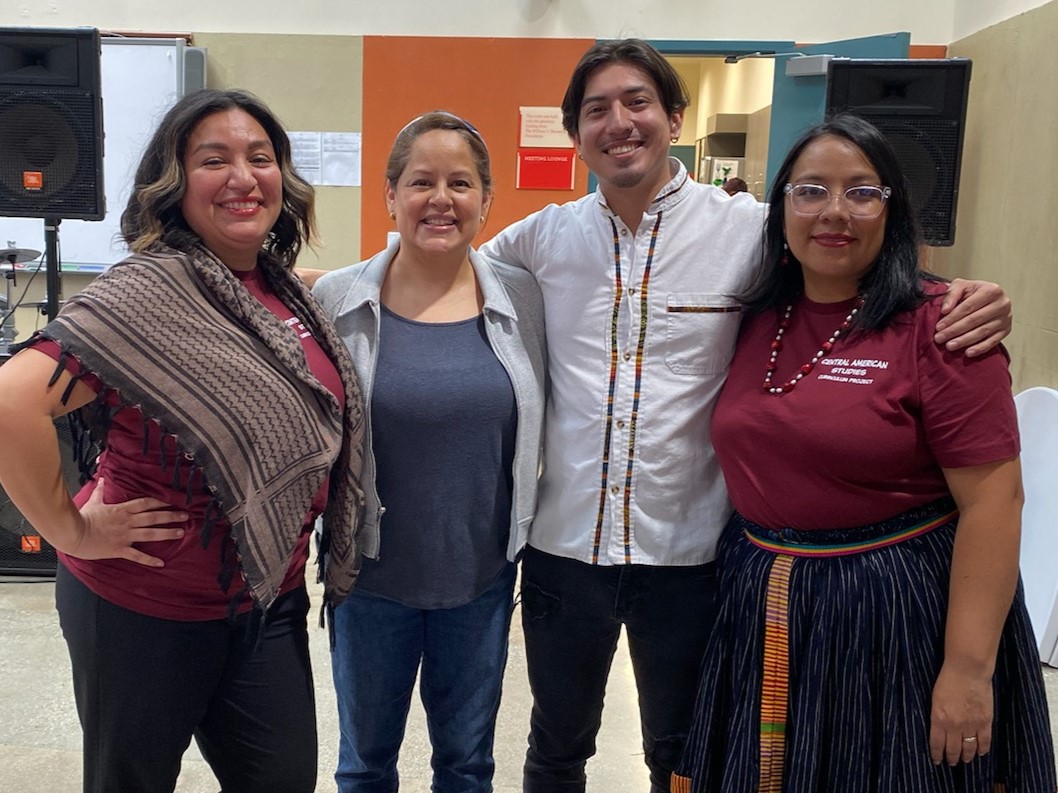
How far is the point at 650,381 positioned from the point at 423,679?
2.38 ft

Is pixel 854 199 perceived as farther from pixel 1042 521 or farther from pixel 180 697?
pixel 1042 521

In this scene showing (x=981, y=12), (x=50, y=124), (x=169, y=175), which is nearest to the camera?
(x=169, y=175)

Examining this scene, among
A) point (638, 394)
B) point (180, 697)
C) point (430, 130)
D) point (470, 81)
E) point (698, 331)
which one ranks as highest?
point (470, 81)

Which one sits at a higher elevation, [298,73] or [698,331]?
[298,73]

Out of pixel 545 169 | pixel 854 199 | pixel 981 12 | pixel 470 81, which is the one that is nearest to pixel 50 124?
pixel 470 81

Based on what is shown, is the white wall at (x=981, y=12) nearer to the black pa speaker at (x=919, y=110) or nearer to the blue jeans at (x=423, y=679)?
the black pa speaker at (x=919, y=110)

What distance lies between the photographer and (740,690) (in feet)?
4.53

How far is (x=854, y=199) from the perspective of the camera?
1.32 m

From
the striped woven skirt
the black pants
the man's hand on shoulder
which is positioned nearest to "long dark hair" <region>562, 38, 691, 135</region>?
the man's hand on shoulder

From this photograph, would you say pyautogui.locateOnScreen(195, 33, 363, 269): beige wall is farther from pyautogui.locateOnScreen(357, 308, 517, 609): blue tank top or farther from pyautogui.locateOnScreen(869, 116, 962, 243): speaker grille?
pyautogui.locateOnScreen(357, 308, 517, 609): blue tank top

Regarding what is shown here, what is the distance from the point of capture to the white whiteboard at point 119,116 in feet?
14.5

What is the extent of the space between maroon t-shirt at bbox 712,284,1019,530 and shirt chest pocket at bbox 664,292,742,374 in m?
0.13

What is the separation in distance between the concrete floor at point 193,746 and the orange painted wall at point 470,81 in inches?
106

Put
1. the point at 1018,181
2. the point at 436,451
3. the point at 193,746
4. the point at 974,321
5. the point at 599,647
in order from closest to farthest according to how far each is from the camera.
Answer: the point at 974,321, the point at 436,451, the point at 599,647, the point at 193,746, the point at 1018,181
